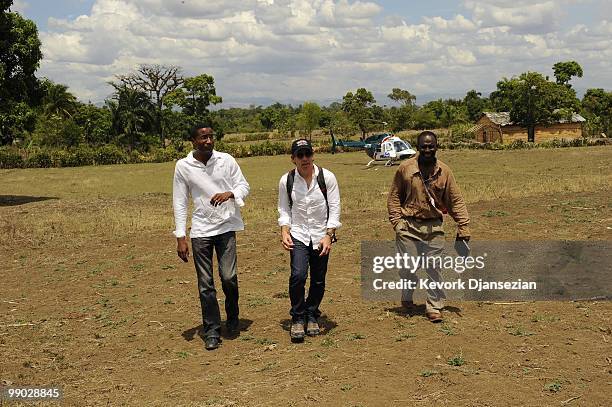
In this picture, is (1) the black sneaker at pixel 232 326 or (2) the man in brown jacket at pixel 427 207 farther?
(1) the black sneaker at pixel 232 326

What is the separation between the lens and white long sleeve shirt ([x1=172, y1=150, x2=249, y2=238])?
6.18m

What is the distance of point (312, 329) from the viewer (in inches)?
246

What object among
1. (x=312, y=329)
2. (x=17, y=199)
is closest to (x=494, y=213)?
(x=312, y=329)

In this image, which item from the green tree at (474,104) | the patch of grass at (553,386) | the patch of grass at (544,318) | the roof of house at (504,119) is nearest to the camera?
the patch of grass at (553,386)

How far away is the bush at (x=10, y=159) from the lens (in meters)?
48.4

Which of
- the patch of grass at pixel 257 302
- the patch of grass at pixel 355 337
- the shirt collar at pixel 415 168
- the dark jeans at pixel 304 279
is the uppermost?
the shirt collar at pixel 415 168

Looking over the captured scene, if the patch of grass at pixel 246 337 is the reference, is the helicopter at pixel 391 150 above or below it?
above

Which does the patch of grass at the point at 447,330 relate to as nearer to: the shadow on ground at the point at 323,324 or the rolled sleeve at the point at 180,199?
the shadow on ground at the point at 323,324

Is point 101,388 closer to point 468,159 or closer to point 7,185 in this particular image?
point 7,185

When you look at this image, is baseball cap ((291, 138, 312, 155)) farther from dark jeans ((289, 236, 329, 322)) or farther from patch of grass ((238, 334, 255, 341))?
patch of grass ((238, 334, 255, 341))

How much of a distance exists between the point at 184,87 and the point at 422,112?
30503 mm

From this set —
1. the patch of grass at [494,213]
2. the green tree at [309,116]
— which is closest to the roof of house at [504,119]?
the green tree at [309,116]

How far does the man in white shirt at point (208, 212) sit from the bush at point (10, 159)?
47.3m

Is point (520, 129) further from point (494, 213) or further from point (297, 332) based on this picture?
point (297, 332)
